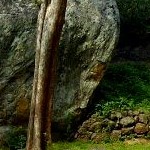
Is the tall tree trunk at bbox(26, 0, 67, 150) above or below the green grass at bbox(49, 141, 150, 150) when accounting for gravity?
above

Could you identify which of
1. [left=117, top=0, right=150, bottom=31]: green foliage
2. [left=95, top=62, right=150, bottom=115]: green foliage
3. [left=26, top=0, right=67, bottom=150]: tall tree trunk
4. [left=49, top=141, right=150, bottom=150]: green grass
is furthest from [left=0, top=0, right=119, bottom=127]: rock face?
[left=117, top=0, right=150, bottom=31]: green foliage

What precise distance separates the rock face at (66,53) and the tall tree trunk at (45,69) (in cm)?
225

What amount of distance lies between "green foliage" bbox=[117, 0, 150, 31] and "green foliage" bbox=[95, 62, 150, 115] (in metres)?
1.72

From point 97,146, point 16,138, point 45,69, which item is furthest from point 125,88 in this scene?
point 45,69

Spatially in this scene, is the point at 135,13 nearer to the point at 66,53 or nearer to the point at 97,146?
the point at 66,53

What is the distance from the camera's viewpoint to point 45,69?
942 cm

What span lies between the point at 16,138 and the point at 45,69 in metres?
3.08

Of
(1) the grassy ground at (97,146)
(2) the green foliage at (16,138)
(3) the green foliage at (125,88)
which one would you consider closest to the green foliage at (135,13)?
(3) the green foliage at (125,88)

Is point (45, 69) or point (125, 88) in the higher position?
point (45, 69)

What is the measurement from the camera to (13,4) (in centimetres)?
1193

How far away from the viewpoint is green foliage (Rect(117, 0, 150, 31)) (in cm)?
1706

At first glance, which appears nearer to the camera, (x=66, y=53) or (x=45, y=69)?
(x=45, y=69)

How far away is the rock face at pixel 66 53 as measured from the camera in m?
11.7

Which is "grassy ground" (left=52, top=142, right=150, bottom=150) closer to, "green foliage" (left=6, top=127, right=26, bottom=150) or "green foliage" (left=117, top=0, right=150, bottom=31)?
"green foliage" (left=6, top=127, right=26, bottom=150)
